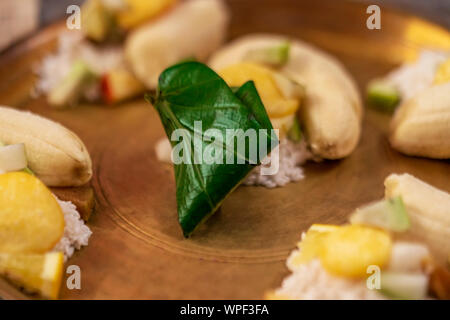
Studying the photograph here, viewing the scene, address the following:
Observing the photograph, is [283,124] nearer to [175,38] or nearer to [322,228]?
[322,228]

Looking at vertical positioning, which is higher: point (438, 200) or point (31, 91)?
point (31, 91)

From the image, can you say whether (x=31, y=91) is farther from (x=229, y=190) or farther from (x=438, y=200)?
(x=438, y=200)

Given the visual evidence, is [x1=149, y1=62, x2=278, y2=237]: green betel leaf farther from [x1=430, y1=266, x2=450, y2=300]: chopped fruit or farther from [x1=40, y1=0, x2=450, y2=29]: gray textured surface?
[x1=40, y1=0, x2=450, y2=29]: gray textured surface

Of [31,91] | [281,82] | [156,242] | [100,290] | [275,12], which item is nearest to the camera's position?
[100,290]

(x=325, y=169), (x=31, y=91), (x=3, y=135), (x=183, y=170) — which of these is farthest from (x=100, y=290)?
(x=31, y=91)

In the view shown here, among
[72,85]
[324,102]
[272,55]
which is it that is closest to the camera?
[324,102]

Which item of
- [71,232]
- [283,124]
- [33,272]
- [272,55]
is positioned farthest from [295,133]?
[33,272]
